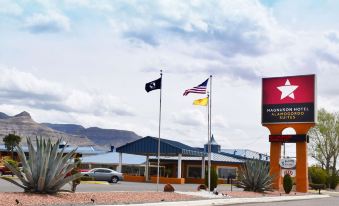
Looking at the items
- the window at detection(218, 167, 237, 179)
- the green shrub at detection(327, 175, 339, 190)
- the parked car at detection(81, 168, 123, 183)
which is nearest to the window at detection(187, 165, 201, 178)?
the window at detection(218, 167, 237, 179)

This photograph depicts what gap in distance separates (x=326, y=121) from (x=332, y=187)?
11.1m

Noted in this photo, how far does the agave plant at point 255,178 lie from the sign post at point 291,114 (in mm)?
8683

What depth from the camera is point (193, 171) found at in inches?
2657

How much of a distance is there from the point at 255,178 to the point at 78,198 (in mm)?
18143

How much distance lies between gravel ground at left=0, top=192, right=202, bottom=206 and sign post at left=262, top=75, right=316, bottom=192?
21010mm

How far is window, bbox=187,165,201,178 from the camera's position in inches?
2625

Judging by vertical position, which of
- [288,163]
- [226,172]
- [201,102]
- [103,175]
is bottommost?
[103,175]

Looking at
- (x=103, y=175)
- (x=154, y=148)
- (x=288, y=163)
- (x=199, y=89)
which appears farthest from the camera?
(x=154, y=148)

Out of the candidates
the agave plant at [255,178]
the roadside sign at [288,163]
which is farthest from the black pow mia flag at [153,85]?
the roadside sign at [288,163]

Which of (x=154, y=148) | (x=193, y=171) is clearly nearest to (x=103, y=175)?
(x=154, y=148)

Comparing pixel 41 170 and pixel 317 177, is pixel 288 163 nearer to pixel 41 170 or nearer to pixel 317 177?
pixel 317 177

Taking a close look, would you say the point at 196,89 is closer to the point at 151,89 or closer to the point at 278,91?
the point at 151,89

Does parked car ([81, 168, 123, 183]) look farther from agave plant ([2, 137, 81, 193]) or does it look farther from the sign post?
agave plant ([2, 137, 81, 193])

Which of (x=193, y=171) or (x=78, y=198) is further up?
(x=193, y=171)
